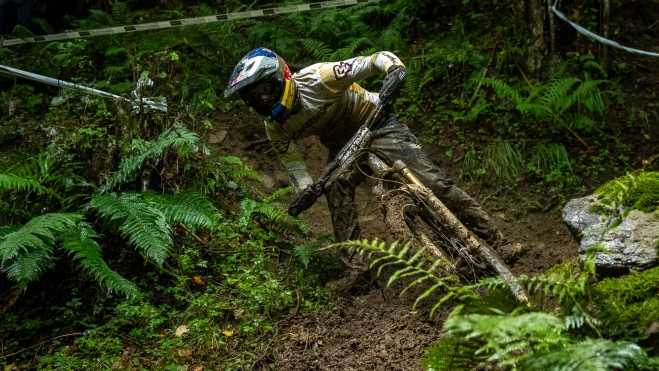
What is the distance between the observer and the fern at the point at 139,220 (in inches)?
194

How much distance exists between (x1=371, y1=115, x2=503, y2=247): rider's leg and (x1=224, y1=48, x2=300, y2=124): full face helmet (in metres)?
0.84

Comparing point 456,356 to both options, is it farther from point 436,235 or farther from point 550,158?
point 550,158

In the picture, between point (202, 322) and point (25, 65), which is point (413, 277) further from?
point (25, 65)

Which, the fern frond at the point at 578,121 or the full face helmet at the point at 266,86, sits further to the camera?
the fern frond at the point at 578,121

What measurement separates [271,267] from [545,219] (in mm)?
2920

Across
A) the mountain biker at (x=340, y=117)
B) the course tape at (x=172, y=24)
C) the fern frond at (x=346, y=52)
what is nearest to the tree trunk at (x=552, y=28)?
the fern frond at (x=346, y=52)

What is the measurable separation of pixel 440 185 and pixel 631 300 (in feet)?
8.39

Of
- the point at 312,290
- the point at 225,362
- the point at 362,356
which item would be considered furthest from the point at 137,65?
the point at 362,356

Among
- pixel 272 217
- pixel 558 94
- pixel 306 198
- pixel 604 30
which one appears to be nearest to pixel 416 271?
pixel 306 198

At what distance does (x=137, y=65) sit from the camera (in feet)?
22.7

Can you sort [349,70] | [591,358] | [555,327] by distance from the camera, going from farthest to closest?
1. [349,70]
2. [555,327]
3. [591,358]

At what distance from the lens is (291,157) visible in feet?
19.5

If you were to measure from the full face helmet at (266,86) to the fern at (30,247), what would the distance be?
5.50 ft

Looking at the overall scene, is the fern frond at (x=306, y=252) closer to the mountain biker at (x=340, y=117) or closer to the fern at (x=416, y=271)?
the mountain biker at (x=340, y=117)
